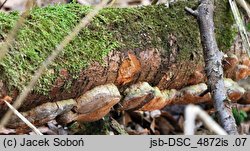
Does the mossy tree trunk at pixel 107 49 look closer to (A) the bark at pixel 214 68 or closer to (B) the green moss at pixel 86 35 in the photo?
(B) the green moss at pixel 86 35

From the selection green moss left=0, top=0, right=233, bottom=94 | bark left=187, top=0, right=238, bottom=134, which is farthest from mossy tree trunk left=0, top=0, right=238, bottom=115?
bark left=187, top=0, right=238, bottom=134

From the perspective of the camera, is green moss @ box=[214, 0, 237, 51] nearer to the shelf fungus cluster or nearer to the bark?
the shelf fungus cluster

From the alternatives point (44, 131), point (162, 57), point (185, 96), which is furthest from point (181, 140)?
point (44, 131)

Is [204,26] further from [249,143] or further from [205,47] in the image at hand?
[249,143]

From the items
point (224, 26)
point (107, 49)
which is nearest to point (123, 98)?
point (107, 49)

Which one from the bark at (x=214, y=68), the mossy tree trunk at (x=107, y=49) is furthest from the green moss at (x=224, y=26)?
the bark at (x=214, y=68)

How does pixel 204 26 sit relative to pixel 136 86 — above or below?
above
